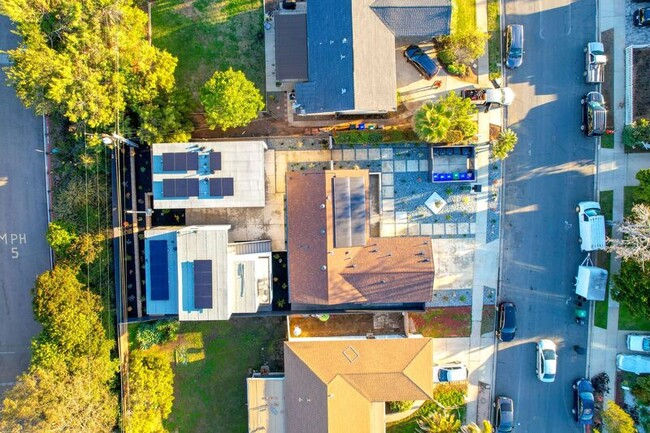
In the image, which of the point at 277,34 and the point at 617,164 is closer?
the point at 277,34

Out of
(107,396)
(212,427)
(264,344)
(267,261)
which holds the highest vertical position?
(267,261)

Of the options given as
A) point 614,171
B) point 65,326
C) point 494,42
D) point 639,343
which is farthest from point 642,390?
point 65,326

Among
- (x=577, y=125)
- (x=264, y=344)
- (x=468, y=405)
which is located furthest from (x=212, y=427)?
(x=577, y=125)

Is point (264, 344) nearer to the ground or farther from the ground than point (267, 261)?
nearer to the ground

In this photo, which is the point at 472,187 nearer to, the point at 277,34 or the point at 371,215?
the point at 371,215

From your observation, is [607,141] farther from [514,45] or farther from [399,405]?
[399,405]

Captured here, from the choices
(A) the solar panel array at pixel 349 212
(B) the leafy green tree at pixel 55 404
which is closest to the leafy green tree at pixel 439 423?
(A) the solar panel array at pixel 349 212

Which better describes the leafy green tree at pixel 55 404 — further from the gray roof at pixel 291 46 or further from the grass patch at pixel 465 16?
the grass patch at pixel 465 16
